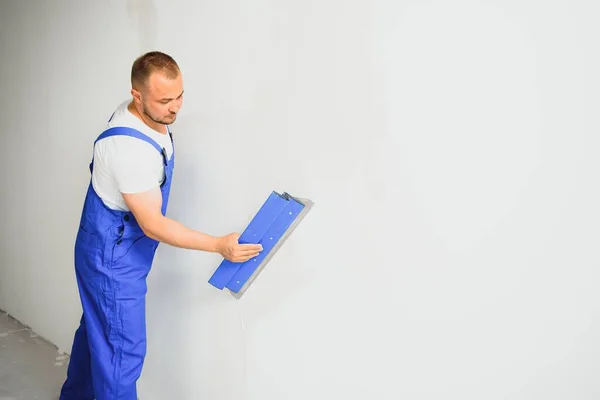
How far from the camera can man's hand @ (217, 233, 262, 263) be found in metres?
1.36

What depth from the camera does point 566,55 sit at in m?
0.94

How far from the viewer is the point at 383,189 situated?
120cm

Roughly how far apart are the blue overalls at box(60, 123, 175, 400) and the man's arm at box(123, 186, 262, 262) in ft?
0.43

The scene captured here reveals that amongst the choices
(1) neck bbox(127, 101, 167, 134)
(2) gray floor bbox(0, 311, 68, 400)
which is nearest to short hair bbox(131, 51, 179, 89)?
(1) neck bbox(127, 101, 167, 134)

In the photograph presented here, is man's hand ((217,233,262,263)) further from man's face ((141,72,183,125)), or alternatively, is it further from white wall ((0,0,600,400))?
man's face ((141,72,183,125))

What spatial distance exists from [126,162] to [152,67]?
239mm

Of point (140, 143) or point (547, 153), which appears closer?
point (547, 153)

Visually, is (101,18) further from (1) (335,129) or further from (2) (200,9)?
(1) (335,129)

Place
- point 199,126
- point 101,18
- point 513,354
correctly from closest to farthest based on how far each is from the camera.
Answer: point 513,354, point 199,126, point 101,18

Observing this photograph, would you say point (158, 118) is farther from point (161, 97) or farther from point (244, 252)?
point (244, 252)

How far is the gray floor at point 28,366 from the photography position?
6.61 feet

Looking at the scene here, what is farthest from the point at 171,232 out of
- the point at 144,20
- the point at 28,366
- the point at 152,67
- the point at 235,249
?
the point at 28,366

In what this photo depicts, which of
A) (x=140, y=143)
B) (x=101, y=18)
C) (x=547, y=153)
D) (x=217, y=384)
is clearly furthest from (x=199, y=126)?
(x=547, y=153)

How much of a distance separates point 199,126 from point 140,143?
26 centimetres
